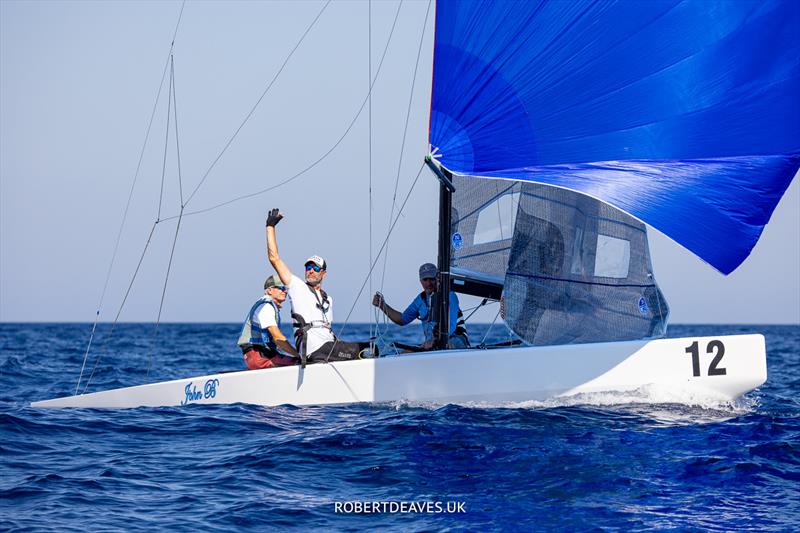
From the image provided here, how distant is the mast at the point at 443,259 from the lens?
802 cm

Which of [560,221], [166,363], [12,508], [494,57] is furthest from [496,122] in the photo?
[166,363]

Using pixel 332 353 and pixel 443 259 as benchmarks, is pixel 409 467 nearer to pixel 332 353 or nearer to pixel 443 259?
pixel 332 353

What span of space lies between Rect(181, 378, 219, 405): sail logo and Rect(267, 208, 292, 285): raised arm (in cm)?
118

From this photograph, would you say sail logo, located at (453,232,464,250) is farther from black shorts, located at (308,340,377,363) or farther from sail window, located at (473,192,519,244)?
black shorts, located at (308,340,377,363)

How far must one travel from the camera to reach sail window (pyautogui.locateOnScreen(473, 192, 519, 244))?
8.64m

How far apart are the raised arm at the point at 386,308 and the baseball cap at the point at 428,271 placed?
1.40 feet

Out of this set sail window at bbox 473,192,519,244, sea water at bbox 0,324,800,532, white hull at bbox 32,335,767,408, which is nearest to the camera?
sea water at bbox 0,324,800,532

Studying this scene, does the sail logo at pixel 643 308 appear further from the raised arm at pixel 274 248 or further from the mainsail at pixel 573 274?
the raised arm at pixel 274 248

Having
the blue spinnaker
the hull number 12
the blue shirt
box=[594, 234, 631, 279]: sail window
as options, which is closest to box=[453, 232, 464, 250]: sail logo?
the blue shirt

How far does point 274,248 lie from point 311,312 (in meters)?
0.70

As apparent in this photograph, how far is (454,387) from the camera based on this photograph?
751cm

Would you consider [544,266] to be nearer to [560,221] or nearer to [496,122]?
[560,221]

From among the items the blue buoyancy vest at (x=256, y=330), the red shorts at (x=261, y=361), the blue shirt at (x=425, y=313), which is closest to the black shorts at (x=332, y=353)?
the red shorts at (x=261, y=361)

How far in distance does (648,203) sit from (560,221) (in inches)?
47.9
